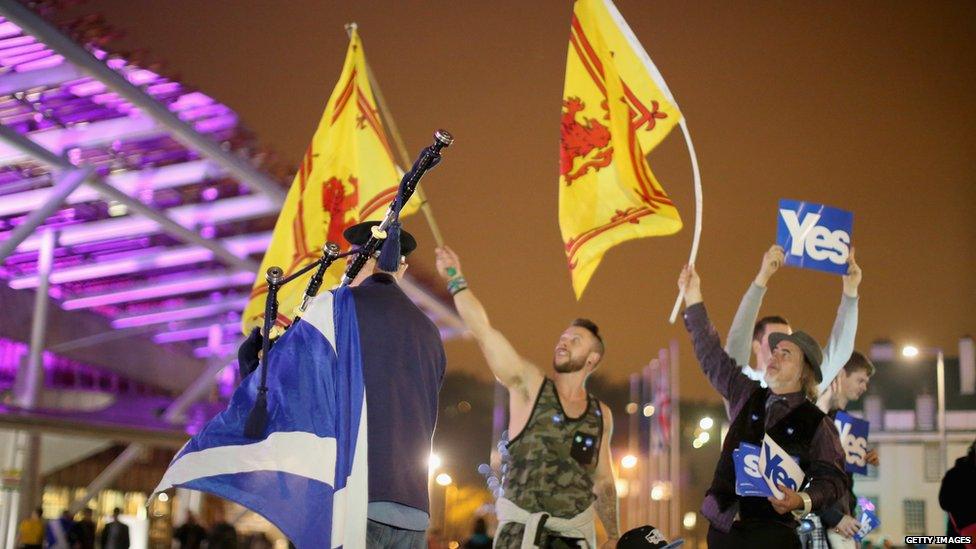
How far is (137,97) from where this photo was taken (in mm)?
18641

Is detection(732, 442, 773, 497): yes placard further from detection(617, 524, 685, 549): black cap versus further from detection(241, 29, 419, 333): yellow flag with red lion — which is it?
detection(241, 29, 419, 333): yellow flag with red lion

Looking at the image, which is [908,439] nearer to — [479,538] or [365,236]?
[479,538]

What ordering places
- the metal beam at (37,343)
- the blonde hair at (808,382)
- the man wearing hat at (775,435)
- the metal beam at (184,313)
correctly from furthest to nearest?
1. the metal beam at (184,313)
2. the metal beam at (37,343)
3. the blonde hair at (808,382)
4. the man wearing hat at (775,435)

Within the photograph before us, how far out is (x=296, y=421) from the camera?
4.95 metres

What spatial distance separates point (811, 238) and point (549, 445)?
2.64 m

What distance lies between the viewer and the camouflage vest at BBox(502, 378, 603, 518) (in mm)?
7676

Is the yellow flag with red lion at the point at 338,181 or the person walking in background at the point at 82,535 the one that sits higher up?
the yellow flag with red lion at the point at 338,181

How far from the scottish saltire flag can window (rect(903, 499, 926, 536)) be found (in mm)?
65253

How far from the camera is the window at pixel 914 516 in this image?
2589 inches

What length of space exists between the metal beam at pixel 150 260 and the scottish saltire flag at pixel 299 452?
23.4m

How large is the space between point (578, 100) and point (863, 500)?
385cm

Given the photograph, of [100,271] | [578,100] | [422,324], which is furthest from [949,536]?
[100,271]

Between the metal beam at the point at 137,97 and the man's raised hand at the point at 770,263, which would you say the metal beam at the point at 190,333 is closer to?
the metal beam at the point at 137,97

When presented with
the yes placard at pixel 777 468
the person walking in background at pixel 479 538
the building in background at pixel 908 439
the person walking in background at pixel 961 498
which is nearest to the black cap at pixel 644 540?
the yes placard at pixel 777 468
